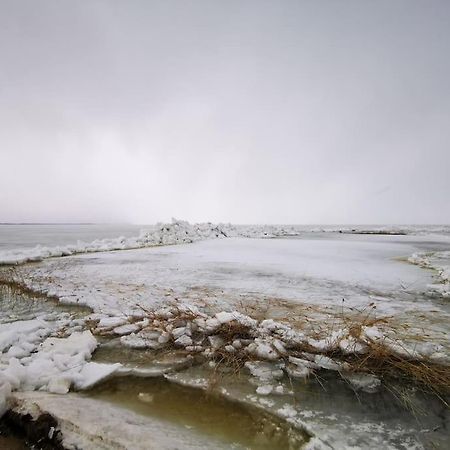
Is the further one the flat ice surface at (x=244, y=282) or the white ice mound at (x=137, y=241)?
the white ice mound at (x=137, y=241)

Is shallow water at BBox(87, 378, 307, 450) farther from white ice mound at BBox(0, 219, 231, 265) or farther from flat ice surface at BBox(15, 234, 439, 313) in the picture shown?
white ice mound at BBox(0, 219, 231, 265)

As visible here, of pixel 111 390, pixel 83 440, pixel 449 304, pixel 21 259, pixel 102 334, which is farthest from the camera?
pixel 21 259

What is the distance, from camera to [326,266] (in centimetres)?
589

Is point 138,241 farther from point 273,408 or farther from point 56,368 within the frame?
point 273,408

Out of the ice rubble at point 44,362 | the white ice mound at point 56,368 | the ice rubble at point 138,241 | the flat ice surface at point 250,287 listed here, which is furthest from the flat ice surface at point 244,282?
the ice rubble at point 138,241

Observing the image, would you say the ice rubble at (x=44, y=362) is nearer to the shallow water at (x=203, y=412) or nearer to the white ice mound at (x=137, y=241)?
the shallow water at (x=203, y=412)

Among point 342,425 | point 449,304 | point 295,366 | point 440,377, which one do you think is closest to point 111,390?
point 295,366

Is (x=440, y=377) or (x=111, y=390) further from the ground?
(x=440, y=377)

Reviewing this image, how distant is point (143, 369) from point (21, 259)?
21.4 ft

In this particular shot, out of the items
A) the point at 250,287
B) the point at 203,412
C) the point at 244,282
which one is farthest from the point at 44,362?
the point at 244,282

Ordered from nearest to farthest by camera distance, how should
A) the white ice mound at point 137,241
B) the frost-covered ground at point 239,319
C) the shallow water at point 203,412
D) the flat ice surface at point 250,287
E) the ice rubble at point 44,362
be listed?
the shallow water at point 203,412 → the ice rubble at point 44,362 → the frost-covered ground at point 239,319 → the flat ice surface at point 250,287 → the white ice mound at point 137,241

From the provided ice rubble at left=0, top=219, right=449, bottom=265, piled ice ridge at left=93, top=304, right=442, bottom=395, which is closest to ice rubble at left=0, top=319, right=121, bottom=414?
piled ice ridge at left=93, top=304, right=442, bottom=395

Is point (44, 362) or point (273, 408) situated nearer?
point (273, 408)

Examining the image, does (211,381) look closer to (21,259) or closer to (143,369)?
(143,369)
